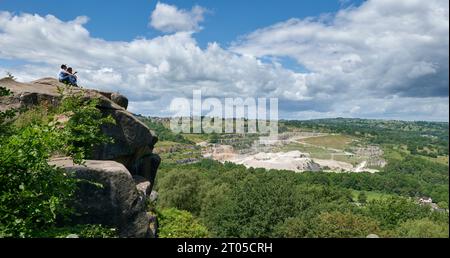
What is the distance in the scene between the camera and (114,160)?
2286 centimetres

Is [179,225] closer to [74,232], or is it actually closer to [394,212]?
[74,232]

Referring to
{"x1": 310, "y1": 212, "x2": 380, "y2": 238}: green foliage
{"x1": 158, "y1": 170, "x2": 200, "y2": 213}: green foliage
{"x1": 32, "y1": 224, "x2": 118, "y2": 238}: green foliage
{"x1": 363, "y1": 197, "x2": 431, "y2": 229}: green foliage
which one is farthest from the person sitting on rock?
{"x1": 363, "y1": 197, "x2": 431, "y2": 229}: green foliage

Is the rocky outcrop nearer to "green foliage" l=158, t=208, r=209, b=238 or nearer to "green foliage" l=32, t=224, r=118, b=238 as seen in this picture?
"green foliage" l=32, t=224, r=118, b=238

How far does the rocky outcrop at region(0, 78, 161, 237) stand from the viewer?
49.0ft

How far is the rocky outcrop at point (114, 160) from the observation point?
49.0 feet

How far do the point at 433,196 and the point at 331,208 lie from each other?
7537cm

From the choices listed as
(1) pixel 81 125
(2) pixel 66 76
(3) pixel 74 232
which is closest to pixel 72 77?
(2) pixel 66 76

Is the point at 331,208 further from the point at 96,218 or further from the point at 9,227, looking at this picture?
the point at 9,227

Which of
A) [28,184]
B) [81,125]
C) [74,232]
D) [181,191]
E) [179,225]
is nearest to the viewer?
[28,184]

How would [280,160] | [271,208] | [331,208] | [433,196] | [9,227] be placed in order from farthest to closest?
[280,160]
[433,196]
[331,208]
[271,208]
[9,227]

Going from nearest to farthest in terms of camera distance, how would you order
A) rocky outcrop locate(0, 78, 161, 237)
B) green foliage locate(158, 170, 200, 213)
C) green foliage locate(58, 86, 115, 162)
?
rocky outcrop locate(0, 78, 161, 237), green foliage locate(58, 86, 115, 162), green foliage locate(158, 170, 200, 213)

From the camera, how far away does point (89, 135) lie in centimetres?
1548
